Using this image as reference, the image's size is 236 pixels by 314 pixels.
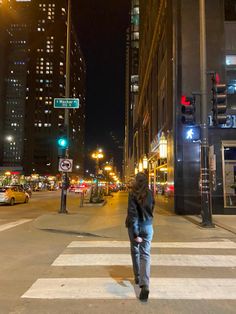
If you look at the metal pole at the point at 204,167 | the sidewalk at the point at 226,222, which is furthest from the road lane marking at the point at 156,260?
the metal pole at the point at 204,167

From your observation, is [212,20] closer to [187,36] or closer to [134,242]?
[187,36]

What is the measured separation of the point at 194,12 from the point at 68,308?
61.3ft

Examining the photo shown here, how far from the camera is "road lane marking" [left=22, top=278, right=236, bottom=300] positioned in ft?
20.1

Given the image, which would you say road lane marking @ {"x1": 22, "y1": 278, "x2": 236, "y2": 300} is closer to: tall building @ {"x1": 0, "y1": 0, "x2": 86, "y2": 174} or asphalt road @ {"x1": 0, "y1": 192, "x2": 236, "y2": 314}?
asphalt road @ {"x1": 0, "y1": 192, "x2": 236, "y2": 314}

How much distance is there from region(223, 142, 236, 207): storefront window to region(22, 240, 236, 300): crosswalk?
8895 mm

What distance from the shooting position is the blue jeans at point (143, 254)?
19.6ft

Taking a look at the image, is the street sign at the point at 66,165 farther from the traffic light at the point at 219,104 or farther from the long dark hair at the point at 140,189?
the long dark hair at the point at 140,189

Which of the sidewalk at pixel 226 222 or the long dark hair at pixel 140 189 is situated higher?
the long dark hair at pixel 140 189

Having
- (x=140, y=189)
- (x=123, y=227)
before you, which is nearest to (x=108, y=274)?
(x=140, y=189)

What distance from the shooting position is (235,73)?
20438 mm

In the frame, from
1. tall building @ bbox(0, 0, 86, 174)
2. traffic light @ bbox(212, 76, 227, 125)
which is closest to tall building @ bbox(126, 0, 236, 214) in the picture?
traffic light @ bbox(212, 76, 227, 125)

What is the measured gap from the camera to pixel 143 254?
6.11 m

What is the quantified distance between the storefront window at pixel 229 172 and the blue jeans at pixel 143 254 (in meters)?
14.1

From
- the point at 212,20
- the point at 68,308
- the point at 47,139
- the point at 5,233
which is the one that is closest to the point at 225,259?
the point at 68,308
